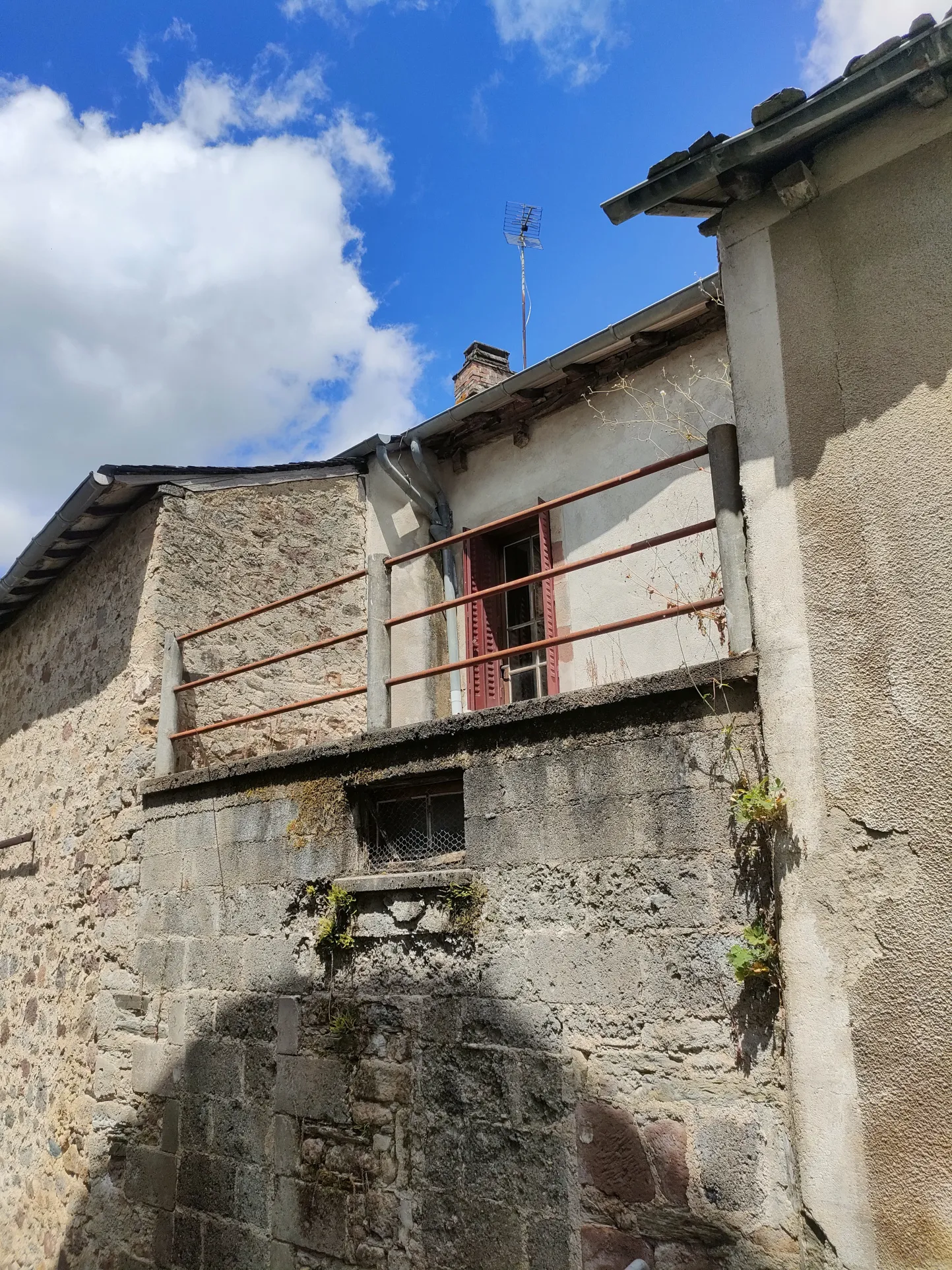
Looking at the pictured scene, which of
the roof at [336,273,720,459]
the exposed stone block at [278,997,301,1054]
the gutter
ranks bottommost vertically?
the exposed stone block at [278,997,301,1054]

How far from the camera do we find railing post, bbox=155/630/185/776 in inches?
223

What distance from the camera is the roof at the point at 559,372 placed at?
5797mm

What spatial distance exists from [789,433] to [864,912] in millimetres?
1597

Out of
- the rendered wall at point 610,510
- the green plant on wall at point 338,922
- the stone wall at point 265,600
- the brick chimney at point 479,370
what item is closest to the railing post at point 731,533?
the rendered wall at point 610,510

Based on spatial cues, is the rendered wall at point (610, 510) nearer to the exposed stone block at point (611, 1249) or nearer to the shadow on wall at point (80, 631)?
the shadow on wall at point (80, 631)

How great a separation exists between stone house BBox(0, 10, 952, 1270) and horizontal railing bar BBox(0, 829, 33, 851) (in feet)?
2.89

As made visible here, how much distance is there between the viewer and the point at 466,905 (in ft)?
12.6

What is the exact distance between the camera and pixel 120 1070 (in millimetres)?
5230

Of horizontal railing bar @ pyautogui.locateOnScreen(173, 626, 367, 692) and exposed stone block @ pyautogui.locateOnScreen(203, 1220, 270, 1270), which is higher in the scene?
horizontal railing bar @ pyautogui.locateOnScreen(173, 626, 367, 692)

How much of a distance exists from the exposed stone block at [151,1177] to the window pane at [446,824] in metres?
2.22

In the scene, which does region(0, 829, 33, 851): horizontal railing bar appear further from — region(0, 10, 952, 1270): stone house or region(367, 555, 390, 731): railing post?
region(367, 555, 390, 731): railing post

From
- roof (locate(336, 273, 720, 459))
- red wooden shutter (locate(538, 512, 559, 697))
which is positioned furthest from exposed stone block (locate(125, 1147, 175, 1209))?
roof (locate(336, 273, 720, 459))

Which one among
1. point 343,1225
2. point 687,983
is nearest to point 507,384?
point 687,983

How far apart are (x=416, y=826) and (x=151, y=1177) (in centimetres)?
240
